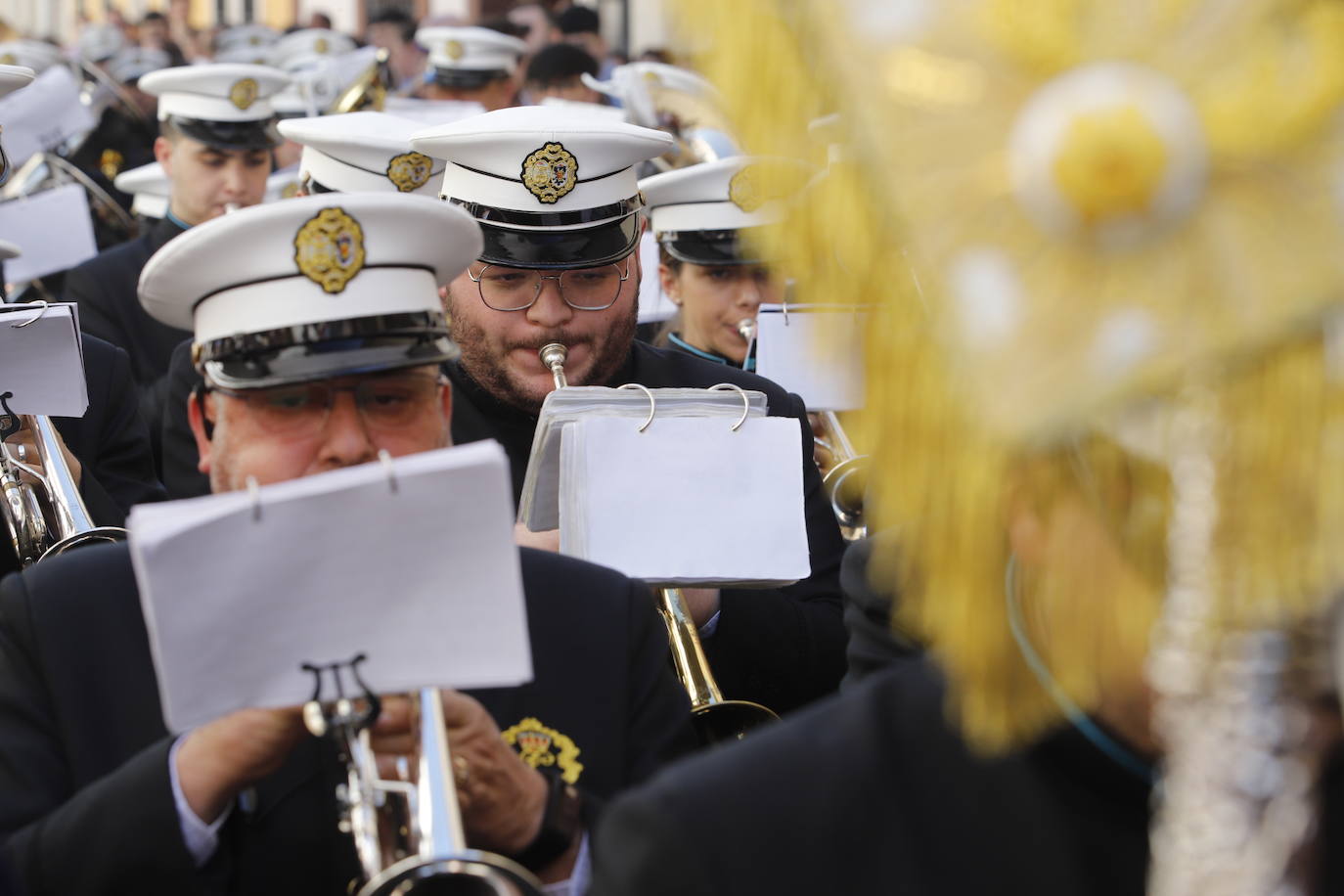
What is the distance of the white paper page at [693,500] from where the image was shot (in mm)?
3223

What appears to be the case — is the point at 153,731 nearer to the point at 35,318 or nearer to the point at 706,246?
the point at 35,318

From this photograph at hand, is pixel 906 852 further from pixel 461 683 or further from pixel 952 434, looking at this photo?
pixel 461 683

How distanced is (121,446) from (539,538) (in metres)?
2.12

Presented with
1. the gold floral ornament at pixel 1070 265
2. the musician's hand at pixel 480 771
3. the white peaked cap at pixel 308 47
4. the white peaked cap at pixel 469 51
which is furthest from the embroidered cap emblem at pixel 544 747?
the white peaked cap at pixel 308 47

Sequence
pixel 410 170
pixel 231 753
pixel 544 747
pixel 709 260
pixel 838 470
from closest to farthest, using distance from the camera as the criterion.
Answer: pixel 231 753
pixel 544 747
pixel 838 470
pixel 410 170
pixel 709 260

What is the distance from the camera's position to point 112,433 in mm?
5078

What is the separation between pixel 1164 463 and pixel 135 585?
1.76 meters

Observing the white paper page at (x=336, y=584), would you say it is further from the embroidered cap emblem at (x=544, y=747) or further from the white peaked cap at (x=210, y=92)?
the white peaked cap at (x=210, y=92)

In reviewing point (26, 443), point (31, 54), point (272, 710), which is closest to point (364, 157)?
point (26, 443)

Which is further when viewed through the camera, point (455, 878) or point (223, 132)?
point (223, 132)

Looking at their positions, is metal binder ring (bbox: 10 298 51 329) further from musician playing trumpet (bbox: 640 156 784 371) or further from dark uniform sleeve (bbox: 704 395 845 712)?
musician playing trumpet (bbox: 640 156 784 371)

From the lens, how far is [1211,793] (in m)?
1.36

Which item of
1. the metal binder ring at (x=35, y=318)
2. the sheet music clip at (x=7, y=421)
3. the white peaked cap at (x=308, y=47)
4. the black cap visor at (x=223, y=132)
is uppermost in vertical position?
the white peaked cap at (x=308, y=47)

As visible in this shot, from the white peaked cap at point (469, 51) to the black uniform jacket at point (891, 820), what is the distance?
30.6 ft
